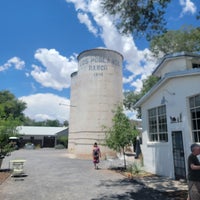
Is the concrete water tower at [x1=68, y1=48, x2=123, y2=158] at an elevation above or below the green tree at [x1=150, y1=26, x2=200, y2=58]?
below

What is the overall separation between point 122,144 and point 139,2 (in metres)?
9.46

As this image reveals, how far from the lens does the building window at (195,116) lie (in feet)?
33.1

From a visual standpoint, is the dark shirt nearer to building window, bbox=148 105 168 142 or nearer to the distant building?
building window, bbox=148 105 168 142

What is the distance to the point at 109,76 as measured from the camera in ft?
89.9

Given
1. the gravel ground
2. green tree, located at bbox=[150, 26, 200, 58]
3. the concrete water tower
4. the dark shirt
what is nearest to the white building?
the gravel ground

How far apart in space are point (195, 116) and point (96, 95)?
675 inches

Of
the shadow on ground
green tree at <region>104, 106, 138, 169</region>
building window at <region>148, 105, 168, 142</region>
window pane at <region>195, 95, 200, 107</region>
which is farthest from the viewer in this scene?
green tree at <region>104, 106, 138, 169</region>

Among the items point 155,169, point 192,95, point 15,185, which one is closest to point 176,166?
point 155,169

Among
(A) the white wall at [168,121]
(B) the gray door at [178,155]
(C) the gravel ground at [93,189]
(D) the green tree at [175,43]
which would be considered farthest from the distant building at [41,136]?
(B) the gray door at [178,155]

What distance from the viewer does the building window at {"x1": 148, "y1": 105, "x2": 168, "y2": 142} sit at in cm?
1264

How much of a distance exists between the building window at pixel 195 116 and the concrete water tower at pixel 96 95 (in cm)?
1596

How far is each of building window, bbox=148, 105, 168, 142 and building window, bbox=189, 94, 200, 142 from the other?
7.12 feet

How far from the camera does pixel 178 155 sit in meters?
11.1

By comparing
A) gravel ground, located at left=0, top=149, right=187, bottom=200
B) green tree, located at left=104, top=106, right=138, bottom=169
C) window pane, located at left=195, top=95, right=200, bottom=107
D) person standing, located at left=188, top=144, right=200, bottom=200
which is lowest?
gravel ground, located at left=0, top=149, right=187, bottom=200
